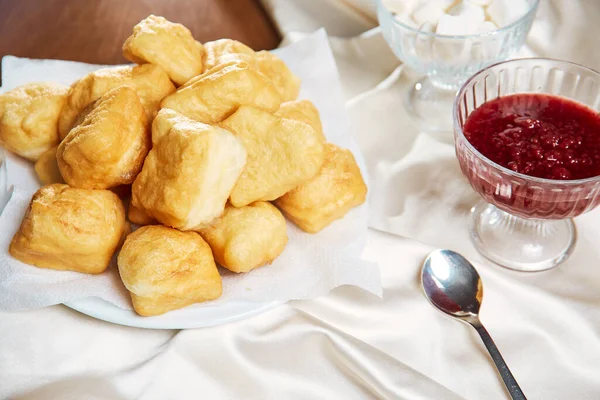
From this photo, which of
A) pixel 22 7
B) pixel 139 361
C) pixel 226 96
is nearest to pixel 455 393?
pixel 139 361

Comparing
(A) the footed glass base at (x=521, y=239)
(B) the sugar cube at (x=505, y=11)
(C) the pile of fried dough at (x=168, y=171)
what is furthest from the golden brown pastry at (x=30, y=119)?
(B) the sugar cube at (x=505, y=11)

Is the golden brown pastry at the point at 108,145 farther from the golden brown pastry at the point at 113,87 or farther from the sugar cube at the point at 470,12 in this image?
the sugar cube at the point at 470,12

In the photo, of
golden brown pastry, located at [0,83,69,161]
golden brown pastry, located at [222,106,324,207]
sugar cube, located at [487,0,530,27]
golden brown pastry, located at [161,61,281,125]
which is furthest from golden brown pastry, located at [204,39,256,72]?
sugar cube, located at [487,0,530,27]

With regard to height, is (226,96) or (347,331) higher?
(226,96)

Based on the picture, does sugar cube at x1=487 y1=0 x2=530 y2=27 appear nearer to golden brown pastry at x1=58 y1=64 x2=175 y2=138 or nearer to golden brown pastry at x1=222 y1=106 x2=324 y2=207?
golden brown pastry at x1=222 y1=106 x2=324 y2=207

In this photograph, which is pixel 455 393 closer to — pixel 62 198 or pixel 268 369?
pixel 268 369

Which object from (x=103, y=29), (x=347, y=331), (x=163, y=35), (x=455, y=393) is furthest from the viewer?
(x=103, y=29)

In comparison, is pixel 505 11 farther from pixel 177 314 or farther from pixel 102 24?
pixel 102 24
